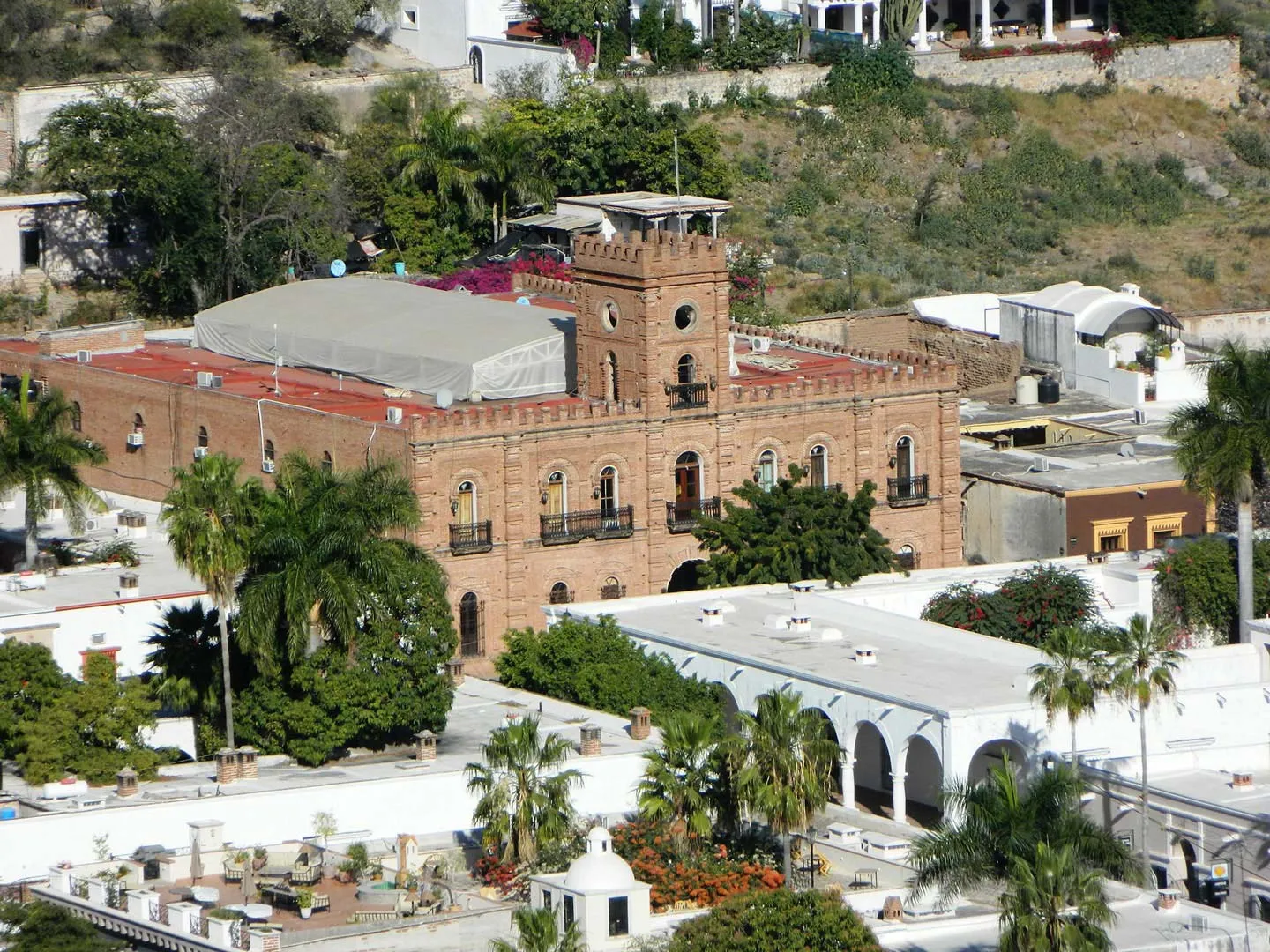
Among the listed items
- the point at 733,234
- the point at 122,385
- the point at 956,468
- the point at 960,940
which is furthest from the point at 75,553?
the point at 733,234

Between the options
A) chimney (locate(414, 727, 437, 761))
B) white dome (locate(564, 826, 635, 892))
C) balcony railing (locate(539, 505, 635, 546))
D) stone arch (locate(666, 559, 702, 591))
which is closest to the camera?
white dome (locate(564, 826, 635, 892))

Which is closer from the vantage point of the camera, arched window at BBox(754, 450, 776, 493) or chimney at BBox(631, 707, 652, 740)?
chimney at BBox(631, 707, 652, 740)

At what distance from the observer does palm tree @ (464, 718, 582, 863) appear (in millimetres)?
55875

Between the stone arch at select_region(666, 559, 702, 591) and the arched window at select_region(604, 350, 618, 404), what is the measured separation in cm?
457

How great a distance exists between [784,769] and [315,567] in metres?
12.6

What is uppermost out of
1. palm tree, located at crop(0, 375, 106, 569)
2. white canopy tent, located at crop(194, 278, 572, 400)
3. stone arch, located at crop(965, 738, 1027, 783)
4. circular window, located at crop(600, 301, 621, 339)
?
circular window, located at crop(600, 301, 621, 339)

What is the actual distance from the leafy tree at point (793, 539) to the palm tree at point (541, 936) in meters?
25.8

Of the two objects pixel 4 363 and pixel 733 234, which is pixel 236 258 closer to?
pixel 4 363

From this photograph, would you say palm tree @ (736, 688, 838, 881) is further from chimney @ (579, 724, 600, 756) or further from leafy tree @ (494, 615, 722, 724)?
leafy tree @ (494, 615, 722, 724)

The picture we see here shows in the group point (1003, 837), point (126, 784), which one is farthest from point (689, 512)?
point (1003, 837)

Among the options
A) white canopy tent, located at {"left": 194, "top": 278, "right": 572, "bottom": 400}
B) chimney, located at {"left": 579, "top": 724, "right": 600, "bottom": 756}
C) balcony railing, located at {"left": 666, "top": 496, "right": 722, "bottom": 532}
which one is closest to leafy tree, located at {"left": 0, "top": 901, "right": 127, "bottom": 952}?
chimney, located at {"left": 579, "top": 724, "right": 600, "bottom": 756}

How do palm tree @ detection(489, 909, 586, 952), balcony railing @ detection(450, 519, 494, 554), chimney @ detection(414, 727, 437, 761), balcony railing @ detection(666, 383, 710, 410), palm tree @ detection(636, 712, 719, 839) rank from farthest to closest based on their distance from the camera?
balcony railing @ detection(666, 383, 710, 410)
balcony railing @ detection(450, 519, 494, 554)
chimney @ detection(414, 727, 437, 761)
palm tree @ detection(636, 712, 719, 839)
palm tree @ detection(489, 909, 586, 952)

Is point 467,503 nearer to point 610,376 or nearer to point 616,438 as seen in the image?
point 616,438

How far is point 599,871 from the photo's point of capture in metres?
50.5
